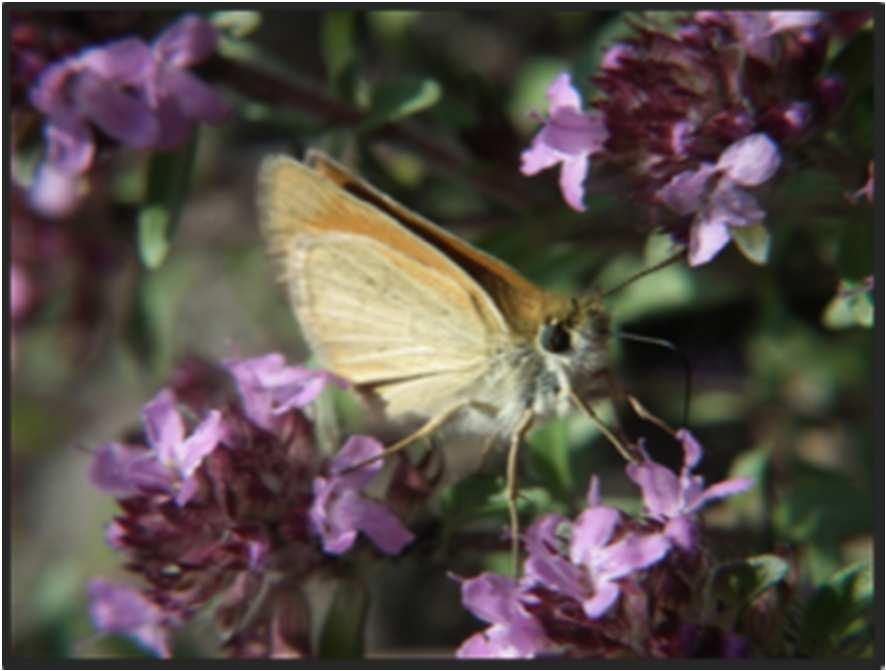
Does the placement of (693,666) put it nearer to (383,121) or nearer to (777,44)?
(777,44)

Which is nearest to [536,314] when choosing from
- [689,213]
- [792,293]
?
[689,213]

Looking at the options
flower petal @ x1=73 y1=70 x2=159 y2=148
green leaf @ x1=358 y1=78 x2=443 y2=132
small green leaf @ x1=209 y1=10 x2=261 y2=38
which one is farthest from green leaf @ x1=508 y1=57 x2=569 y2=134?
flower petal @ x1=73 y1=70 x2=159 y2=148

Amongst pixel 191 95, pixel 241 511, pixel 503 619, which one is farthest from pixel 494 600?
pixel 191 95

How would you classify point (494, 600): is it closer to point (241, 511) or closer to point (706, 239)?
point (241, 511)

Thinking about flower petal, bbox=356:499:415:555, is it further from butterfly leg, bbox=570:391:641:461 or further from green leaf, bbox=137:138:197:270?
green leaf, bbox=137:138:197:270

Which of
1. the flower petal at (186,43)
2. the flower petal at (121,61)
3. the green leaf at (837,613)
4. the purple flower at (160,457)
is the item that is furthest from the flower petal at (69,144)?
the green leaf at (837,613)

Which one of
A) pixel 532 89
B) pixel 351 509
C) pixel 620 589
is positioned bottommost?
pixel 620 589
